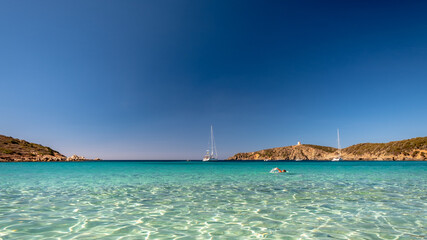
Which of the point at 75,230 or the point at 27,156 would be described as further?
the point at 27,156

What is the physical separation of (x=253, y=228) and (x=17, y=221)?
865 cm

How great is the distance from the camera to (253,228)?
26.1ft

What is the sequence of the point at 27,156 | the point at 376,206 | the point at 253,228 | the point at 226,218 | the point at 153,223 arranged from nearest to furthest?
1. the point at 253,228
2. the point at 153,223
3. the point at 226,218
4. the point at 376,206
5. the point at 27,156

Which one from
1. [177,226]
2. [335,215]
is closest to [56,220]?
[177,226]

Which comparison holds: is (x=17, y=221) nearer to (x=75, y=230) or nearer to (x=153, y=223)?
(x=75, y=230)

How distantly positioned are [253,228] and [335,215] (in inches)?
160

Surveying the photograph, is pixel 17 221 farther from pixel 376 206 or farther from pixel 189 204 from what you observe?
pixel 376 206

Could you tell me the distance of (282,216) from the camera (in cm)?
961

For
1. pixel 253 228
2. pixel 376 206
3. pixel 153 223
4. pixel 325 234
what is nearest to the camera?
pixel 325 234

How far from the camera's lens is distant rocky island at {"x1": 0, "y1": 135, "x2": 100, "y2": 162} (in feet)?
447

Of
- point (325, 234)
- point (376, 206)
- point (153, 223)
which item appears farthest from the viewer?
point (376, 206)

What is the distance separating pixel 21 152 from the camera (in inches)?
5842

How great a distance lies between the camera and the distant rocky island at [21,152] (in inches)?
5369

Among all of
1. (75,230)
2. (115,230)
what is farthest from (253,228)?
(75,230)
